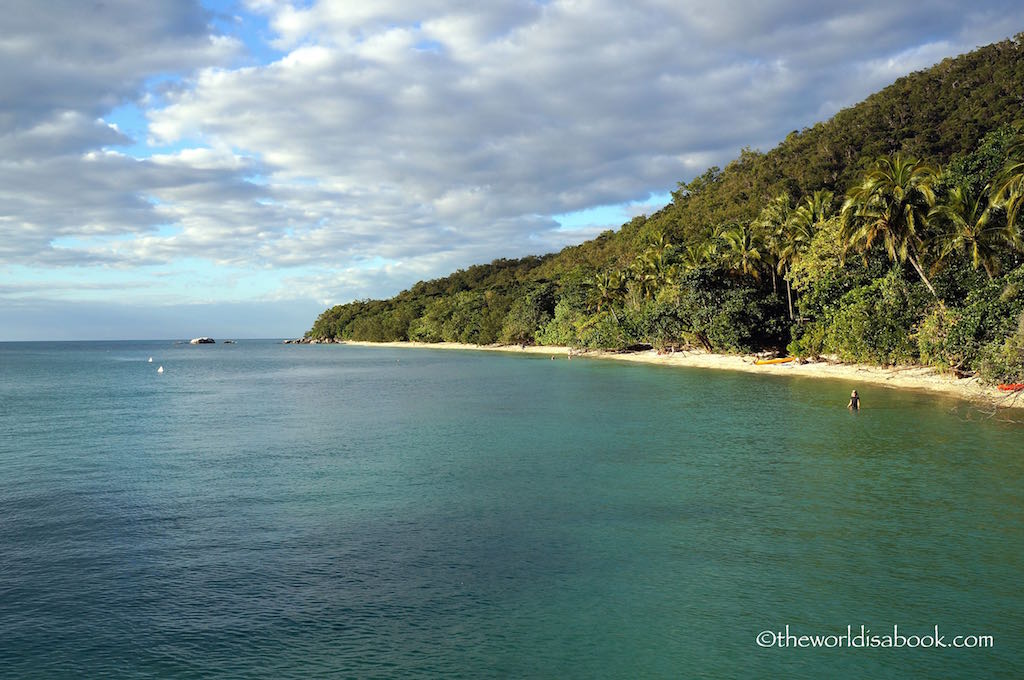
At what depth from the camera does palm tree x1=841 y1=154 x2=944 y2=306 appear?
45.9m

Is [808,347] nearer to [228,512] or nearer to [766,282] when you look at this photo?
[766,282]

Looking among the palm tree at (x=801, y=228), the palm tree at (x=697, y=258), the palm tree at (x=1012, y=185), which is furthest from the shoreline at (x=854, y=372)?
the palm tree at (x=697, y=258)

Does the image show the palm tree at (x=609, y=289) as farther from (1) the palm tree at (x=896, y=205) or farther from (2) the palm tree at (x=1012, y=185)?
(2) the palm tree at (x=1012, y=185)

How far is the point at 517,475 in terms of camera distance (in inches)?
943

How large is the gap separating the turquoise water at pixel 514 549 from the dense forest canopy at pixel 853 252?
13051 millimetres

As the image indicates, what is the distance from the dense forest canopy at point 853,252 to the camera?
139 ft

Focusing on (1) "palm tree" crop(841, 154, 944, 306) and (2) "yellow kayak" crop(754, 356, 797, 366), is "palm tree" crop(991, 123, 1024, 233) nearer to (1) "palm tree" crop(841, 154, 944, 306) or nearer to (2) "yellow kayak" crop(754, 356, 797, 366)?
(1) "palm tree" crop(841, 154, 944, 306)

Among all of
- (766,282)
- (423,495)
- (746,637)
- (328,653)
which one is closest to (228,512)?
(423,495)

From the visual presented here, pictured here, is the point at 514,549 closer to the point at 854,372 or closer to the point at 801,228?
the point at 854,372

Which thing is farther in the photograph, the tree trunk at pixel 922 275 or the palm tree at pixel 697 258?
the palm tree at pixel 697 258

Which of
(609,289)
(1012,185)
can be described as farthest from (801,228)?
(609,289)

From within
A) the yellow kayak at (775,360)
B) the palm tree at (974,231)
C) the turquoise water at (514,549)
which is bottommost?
the turquoise water at (514,549)

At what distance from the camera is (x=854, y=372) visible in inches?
2215

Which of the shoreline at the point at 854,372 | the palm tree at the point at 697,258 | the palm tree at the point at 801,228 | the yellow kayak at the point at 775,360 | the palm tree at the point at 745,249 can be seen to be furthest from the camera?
the palm tree at the point at 697,258
